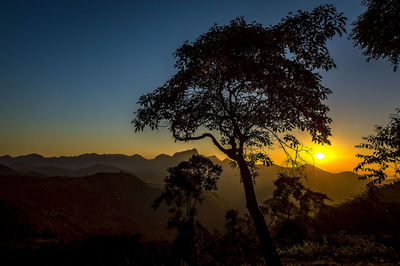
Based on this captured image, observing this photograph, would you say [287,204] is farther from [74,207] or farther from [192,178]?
[74,207]

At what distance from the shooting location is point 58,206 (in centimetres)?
3731

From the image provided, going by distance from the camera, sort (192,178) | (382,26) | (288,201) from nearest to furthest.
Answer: (382,26) → (192,178) → (288,201)

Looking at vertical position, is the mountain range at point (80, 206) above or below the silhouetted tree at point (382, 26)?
below

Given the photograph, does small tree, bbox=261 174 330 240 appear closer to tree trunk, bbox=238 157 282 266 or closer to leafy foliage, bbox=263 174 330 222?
leafy foliage, bbox=263 174 330 222

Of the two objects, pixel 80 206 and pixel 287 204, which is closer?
pixel 287 204

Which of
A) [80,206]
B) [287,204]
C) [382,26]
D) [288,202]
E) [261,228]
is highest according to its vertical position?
[382,26]

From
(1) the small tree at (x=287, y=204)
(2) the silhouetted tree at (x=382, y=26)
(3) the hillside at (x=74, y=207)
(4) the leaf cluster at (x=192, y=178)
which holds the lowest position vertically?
(3) the hillside at (x=74, y=207)

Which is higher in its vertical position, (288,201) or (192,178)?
(192,178)

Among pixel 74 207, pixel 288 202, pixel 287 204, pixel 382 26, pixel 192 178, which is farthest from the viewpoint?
pixel 74 207

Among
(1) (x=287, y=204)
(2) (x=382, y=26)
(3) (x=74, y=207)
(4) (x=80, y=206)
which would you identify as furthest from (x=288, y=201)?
(4) (x=80, y=206)

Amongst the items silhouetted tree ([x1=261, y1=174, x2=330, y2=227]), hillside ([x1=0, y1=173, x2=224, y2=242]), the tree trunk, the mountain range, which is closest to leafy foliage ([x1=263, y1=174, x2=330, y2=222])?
silhouetted tree ([x1=261, y1=174, x2=330, y2=227])

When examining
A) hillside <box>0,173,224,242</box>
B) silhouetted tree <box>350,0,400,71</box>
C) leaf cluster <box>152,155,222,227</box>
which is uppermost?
silhouetted tree <box>350,0,400,71</box>

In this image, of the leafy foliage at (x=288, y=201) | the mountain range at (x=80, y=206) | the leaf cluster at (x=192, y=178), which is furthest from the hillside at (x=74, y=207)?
the leafy foliage at (x=288, y=201)

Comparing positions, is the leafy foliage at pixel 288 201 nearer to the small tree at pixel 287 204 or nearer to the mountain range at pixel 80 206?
the small tree at pixel 287 204
